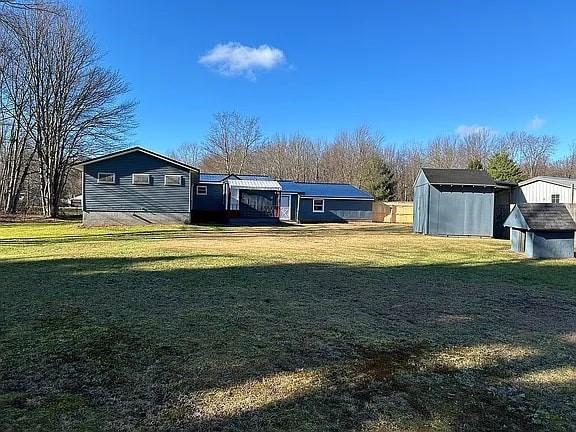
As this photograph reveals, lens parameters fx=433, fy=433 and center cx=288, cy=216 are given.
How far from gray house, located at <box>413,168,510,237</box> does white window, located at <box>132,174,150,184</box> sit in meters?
13.2

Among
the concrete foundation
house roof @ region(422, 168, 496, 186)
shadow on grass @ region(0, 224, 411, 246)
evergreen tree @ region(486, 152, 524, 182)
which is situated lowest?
shadow on grass @ region(0, 224, 411, 246)

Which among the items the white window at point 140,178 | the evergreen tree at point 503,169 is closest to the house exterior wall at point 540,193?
the evergreen tree at point 503,169

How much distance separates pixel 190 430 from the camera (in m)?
2.31

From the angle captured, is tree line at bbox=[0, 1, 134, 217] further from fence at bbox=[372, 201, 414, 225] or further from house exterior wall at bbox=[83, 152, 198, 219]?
fence at bbox=[372, 201, 414, 225]

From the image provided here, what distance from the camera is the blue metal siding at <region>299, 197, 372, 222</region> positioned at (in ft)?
98.5

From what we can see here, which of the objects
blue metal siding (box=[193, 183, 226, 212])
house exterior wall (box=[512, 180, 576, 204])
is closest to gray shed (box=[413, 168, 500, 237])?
house exterior wall (box=[512, 180, 576, 204])

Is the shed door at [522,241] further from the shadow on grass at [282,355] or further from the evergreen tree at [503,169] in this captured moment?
the evergreen tree at [503,169]

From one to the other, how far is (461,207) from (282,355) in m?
17.3

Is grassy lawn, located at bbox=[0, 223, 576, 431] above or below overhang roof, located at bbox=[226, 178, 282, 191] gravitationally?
below

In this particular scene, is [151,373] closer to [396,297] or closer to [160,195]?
[396,297]

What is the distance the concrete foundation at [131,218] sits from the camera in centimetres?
2053

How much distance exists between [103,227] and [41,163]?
40.0 feet

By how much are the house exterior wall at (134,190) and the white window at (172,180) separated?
5.9 inches

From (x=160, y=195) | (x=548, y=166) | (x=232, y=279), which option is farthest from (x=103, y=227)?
(x=548, y=166)
